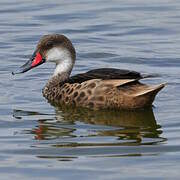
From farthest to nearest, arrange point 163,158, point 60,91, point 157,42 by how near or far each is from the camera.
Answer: point 157,42
point 60,91
point 163,158

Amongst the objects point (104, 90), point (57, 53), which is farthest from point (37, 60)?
point (104, 90)

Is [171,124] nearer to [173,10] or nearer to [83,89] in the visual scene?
[83,89]

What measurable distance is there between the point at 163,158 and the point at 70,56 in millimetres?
4398

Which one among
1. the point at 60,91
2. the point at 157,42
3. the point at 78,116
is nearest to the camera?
the point at 78,116

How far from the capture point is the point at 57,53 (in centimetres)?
1389

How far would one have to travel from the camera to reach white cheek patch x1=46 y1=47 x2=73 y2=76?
1388 centimetres

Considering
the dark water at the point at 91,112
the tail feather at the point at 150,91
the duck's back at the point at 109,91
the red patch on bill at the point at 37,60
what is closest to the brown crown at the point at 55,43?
the red patch on bill at the point at 37,60

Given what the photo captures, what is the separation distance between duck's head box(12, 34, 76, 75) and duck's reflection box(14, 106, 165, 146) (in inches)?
44.8

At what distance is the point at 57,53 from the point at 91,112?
1.65 metres

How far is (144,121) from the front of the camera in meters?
12.1

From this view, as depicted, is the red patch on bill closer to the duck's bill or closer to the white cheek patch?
the duck's bill

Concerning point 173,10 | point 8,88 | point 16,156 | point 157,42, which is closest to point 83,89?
point 8,88

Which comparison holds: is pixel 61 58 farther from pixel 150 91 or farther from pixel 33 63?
pixel 150 91

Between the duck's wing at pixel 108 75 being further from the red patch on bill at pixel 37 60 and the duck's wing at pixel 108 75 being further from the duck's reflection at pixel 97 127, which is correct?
the red patch on bill at pixel 37 60
